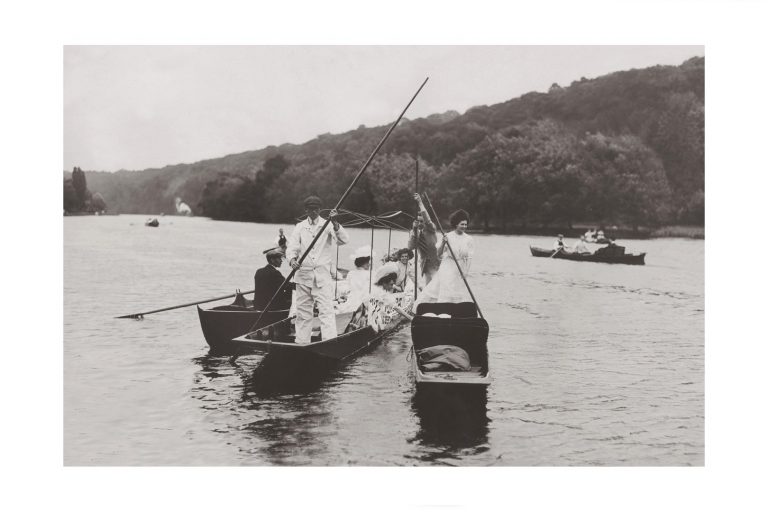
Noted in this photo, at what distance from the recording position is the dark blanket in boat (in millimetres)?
5703

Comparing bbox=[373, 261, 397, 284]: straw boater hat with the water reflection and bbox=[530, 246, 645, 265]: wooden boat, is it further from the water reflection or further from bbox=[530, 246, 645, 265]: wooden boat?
bbox=[530, 246, 645, 265]: wooden boat

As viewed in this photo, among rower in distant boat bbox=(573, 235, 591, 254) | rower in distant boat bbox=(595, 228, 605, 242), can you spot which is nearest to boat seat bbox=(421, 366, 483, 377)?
rower in distant boat bbox=(595, 228, 605, 242)

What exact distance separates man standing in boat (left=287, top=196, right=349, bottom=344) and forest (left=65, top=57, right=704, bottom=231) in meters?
1.36

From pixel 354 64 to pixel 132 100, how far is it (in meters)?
2.19

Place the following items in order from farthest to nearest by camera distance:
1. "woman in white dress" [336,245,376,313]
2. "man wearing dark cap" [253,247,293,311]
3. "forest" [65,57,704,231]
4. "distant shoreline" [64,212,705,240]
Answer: "woman in white dress" [336,245,376,313], "man wearing dark cap" [253,247,293,311], "forest" [65,57,704,231], "distant shoreline" [64,212,705,240]

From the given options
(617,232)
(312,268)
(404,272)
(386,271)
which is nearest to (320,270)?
(312,268)

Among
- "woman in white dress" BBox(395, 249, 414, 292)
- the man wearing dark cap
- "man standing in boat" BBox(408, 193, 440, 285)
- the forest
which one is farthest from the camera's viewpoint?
"woman in white dress" BBox(395, 249, 414, 292)

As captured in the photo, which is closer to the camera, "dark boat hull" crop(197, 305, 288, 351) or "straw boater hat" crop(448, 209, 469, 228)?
"straw boater hat" crop(448, 209, 469, 228)

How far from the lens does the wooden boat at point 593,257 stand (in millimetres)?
10462

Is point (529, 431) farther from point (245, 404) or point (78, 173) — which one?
point (78, 173)

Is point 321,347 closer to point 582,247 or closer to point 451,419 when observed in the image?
point 451,419

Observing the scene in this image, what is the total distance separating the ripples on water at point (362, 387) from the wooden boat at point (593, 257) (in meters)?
0.25

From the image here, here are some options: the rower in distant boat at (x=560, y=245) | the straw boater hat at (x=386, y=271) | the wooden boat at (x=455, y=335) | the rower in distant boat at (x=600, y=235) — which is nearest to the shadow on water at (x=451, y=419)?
the wooden boat at (x=455, y=335)
